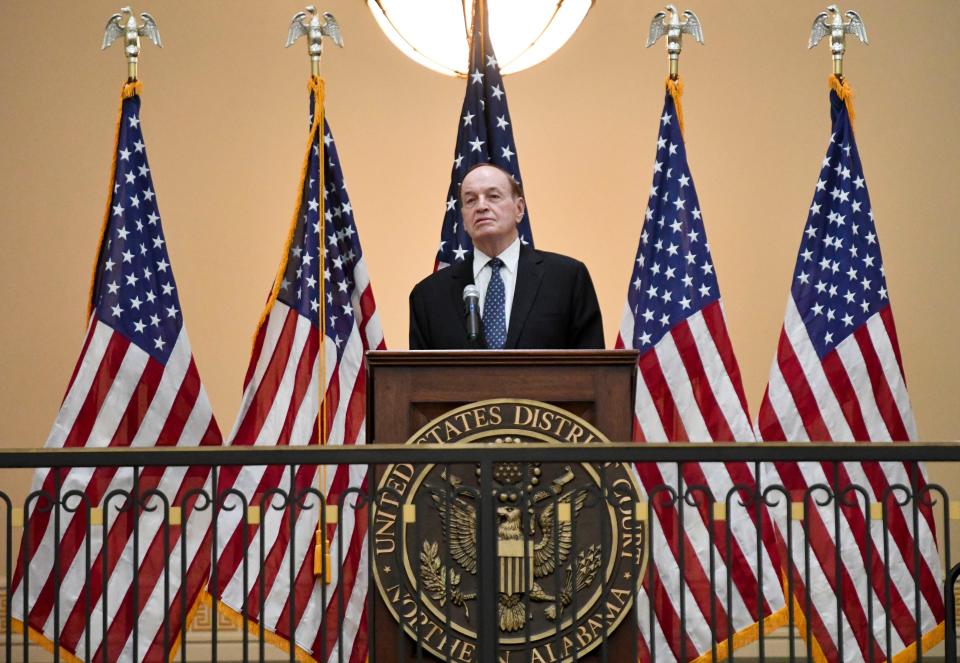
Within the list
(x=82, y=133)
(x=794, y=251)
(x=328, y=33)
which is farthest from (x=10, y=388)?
(x=794, y=251)

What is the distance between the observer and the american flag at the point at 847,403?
4922 mm

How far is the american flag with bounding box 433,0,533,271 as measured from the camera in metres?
5.58

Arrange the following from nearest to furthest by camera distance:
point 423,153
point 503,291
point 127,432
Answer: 1. point 503,291
2. point 127,432
3. point 423,153

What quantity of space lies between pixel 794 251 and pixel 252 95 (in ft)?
9.51

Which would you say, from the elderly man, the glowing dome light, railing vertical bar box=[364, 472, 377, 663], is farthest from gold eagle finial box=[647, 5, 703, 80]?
railing vertical bar box=[364, 472, 377, 663]

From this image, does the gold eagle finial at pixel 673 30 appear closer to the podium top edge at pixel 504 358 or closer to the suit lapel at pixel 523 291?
the suit lapel at pixel 523 291

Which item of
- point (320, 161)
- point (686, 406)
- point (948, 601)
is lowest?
point (948, 601)

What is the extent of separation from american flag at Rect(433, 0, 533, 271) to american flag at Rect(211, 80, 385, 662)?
417 mm

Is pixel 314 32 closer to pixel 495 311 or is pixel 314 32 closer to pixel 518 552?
pixel 495 311

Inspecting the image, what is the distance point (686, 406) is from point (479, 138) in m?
1.48

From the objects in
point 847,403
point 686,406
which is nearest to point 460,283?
point 686,406

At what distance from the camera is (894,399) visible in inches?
200

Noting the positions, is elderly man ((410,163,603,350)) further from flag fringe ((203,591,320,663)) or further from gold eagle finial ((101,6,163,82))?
gold eagle finial ((101,6,163,82))

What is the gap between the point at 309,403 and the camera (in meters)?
5.23
